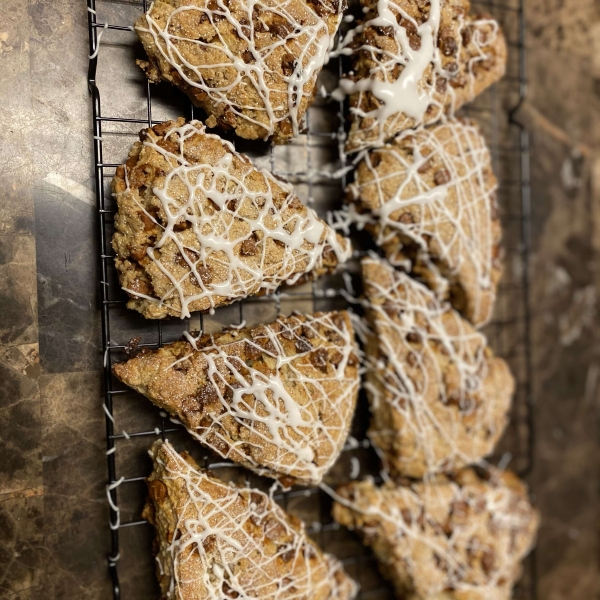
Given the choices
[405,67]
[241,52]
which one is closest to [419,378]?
[405,67]

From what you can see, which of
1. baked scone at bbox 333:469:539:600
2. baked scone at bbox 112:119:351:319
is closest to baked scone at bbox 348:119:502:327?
baked scone at bbox 112:119:351:319

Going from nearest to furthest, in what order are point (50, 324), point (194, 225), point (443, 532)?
point (194, 225), point (50, 324), point (443, 532)

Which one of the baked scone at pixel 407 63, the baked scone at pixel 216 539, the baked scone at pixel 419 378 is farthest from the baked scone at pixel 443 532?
the baked scone at pixel 407 63

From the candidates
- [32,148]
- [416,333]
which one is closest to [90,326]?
[32,148]

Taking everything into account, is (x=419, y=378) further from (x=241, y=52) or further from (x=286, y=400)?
(x=241, y=52)

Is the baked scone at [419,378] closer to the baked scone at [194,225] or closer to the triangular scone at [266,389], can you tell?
the triangular scone at [266,389]

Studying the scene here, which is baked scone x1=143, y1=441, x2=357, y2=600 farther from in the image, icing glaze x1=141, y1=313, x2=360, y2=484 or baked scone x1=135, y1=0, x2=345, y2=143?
baked scone x1=135, y1=0, x2=345, y2=143

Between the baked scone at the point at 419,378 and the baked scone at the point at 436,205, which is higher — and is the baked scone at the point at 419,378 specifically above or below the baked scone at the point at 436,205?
below

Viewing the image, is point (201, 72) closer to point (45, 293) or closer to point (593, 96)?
point (45, 293)
